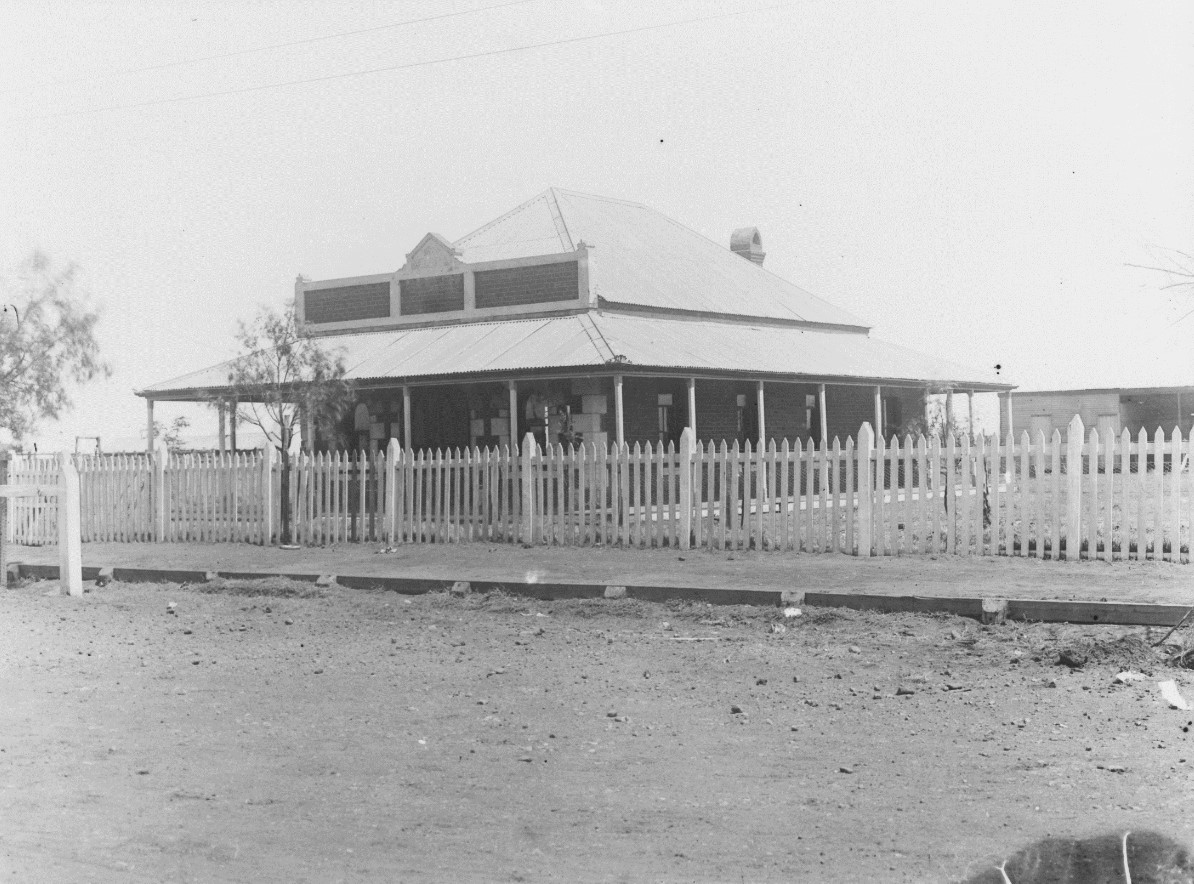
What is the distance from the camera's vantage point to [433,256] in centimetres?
3036

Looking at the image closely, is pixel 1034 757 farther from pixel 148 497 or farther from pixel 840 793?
pixel 148 497

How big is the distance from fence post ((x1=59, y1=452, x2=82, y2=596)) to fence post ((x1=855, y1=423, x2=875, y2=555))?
8.87m

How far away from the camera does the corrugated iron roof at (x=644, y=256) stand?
3041cm

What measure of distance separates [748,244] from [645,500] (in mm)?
26571

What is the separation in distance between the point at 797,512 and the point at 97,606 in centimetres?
809

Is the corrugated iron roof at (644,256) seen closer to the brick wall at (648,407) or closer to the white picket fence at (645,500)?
the brick wall at (648,407)

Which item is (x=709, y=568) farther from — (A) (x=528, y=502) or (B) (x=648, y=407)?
(B) (x=648, y=407)

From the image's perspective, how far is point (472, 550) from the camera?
1708 centimetres

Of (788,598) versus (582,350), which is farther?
(582,350)

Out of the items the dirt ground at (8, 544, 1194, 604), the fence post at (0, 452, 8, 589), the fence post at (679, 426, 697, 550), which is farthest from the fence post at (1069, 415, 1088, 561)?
the fence post at (0, 452, 8, 589)

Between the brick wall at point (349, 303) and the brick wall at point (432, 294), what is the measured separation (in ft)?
2.04

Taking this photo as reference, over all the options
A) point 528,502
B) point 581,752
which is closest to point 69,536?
point 528,502

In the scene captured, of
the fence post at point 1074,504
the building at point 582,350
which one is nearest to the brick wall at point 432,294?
the building at point 582,350

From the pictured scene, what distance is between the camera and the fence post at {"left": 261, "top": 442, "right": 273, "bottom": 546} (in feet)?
64.0
